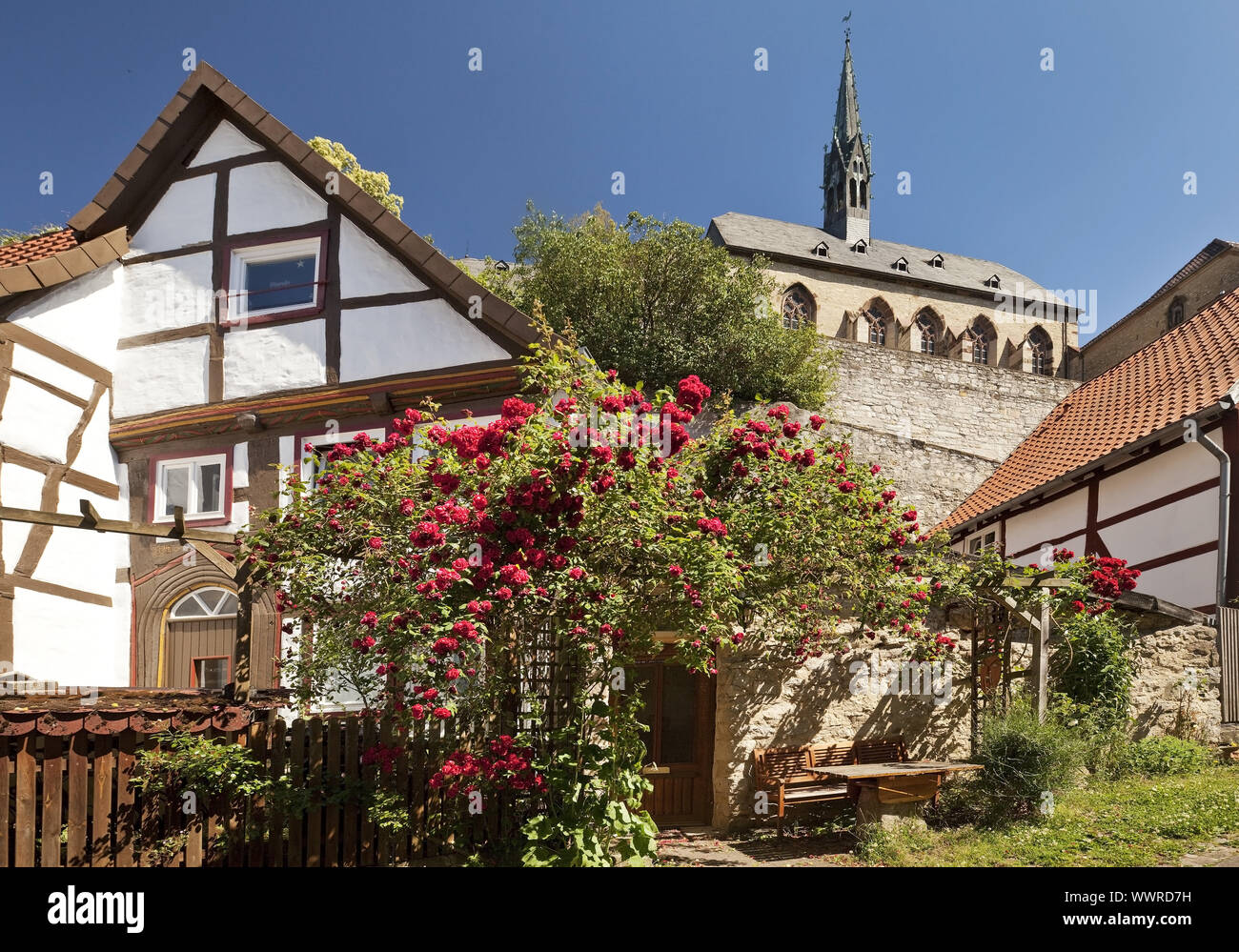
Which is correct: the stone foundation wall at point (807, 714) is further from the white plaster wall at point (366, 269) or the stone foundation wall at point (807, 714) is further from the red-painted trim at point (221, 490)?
the red-painted trim at point (221, 490)

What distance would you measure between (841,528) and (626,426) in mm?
2435

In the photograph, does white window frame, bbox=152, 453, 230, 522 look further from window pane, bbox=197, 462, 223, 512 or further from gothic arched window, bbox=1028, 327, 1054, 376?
gothic arched window, bbox=1028, 327, 1054, 376

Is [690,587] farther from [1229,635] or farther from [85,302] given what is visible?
[85,302]

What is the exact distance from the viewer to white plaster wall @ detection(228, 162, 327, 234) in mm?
10508

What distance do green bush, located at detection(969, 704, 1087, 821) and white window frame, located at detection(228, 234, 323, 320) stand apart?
27.0 ft

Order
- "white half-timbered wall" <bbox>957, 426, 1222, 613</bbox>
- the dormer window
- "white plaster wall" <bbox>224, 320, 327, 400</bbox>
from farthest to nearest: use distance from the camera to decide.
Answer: the dormer window
"white half-timbered wall" <bbox>957, 426, 1222, 613</bbox>
"white plaster wall" <bbox>224, 320, 327, 400</bbox>

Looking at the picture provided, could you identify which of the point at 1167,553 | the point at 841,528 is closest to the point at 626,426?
the point at 841,528

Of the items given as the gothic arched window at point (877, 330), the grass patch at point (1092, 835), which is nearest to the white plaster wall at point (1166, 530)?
the grass patch at point (1092, 835)

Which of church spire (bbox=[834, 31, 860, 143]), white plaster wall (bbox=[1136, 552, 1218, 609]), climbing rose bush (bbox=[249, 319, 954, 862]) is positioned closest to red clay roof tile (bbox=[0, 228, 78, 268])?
climbing rose bush (bbox=[249, 319, 954, 862])

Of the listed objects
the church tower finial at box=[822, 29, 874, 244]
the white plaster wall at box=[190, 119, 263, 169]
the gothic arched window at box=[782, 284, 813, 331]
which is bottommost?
the white plaster wall at box=[190, 119, 263, 169]

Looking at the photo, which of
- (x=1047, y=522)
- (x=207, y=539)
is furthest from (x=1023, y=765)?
(x=1047, y=522)

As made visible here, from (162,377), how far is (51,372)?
107cm

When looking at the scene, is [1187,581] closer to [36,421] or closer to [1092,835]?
[1092,835]

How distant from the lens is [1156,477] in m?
12.0
